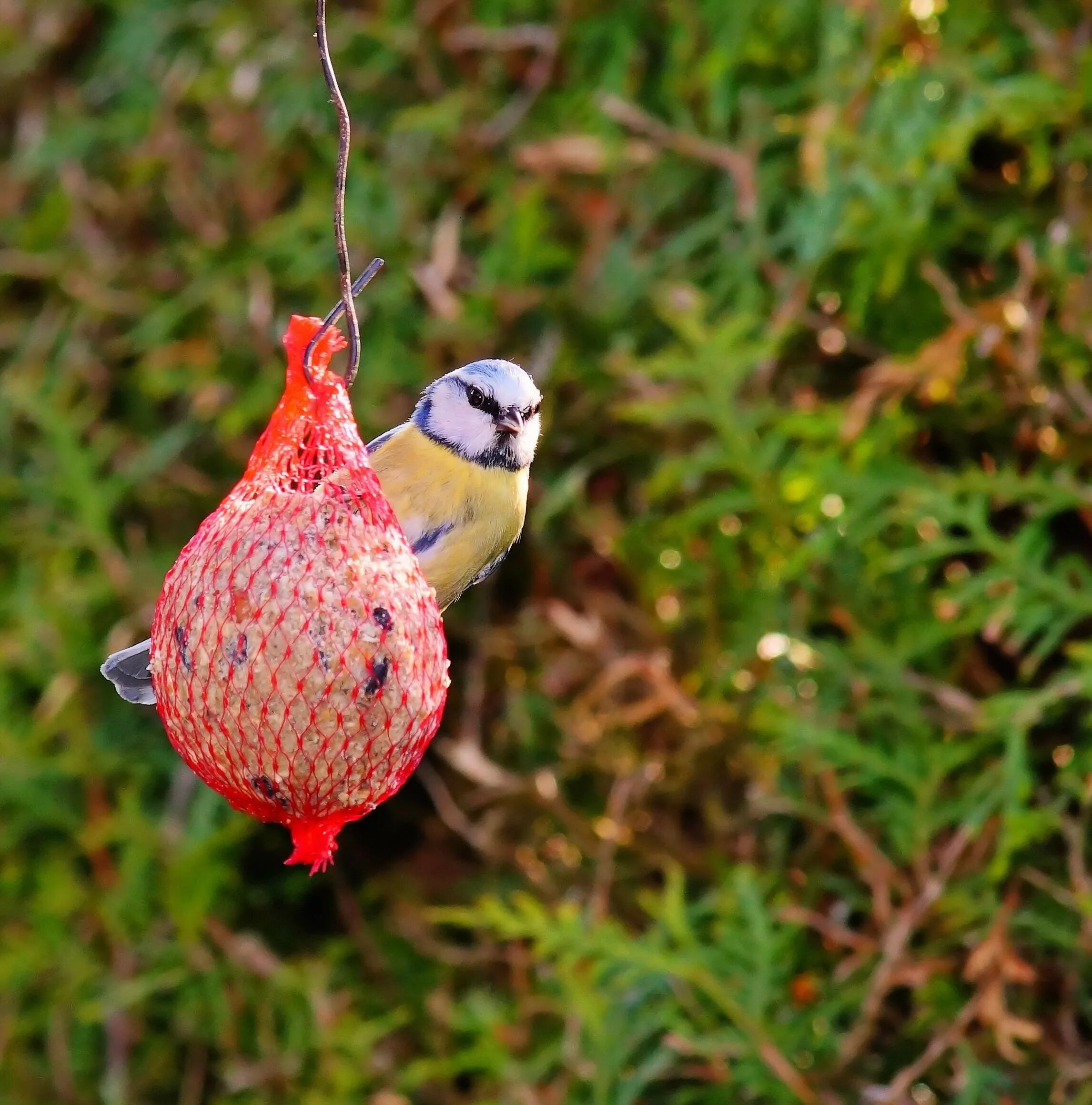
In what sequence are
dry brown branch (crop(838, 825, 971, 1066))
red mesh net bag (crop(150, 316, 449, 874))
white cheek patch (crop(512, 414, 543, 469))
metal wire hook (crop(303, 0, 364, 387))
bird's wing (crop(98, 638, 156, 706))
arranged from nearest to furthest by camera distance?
metal wire hook (crop(303, 0, 364, 387)), red mesh net bag (crop(150, 316, 449, 874)), bird's wing (crop(98, 638, 156, 706)), white cheek patch (crop(512, 414, 543, 469)), dry brown branch (crop(838, 825, 971, 1066))

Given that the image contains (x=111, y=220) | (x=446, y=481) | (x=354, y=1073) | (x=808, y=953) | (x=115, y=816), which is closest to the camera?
(x=446, y=481)

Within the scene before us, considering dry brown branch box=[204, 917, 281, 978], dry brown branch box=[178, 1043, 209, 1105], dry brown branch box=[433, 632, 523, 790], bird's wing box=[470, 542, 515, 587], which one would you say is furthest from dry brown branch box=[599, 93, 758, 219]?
dry brown branch box=[178, 1043, 209, 1105]

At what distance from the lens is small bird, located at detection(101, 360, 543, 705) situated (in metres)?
2.54

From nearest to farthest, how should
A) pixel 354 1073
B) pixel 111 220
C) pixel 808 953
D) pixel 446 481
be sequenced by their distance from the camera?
1. pixel 446 481
2. pixel 808 953
3. pixel 354 1073
4. pixel 111 220

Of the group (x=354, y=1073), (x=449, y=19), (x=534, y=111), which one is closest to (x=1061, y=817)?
(x=354, y=1073)

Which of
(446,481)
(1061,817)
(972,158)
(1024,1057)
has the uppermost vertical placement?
(972,158)

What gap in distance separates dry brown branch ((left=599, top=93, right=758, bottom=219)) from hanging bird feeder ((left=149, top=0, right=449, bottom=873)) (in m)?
1.31

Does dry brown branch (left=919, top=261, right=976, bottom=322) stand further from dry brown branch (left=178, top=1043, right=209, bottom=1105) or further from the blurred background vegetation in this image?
dry brown branch (left=178, top=1043, right=209, bottom=1105)

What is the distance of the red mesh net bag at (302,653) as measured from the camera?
1.91 meters

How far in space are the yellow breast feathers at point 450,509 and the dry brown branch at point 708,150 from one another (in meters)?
0.95

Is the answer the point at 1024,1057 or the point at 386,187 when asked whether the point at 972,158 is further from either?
the point at 1024,1057

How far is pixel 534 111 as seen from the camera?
12.2 ft

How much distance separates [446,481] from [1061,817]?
1.18 meters

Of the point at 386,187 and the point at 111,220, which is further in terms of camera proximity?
the point at 111,220
